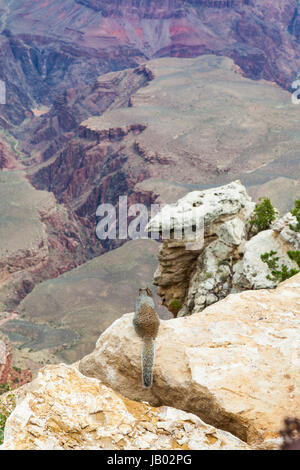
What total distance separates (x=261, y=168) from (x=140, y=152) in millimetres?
40209

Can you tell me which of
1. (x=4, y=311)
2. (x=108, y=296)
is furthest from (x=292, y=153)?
(x=4, y=311)

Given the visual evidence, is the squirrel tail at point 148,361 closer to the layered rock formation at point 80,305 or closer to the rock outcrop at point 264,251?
the rock outcrop at point 264,251

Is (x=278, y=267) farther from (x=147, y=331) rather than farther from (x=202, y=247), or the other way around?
(x=147, y=331)

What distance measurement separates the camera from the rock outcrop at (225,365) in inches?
321

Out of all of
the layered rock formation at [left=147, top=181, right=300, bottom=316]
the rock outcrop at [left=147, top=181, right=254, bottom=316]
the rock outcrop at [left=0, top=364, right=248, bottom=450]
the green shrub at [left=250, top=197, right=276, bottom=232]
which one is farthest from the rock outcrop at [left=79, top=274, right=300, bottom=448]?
the green shrub at [left=250, top=197, right=276, bottom=232]

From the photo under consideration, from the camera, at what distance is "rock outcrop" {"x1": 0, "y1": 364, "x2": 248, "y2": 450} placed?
7.16 meters

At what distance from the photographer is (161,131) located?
138625 mm

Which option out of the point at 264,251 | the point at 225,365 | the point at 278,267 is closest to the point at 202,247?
the point at 264,251

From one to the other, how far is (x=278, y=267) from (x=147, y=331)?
10.9 metres

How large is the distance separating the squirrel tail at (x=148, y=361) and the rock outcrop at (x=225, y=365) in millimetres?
168

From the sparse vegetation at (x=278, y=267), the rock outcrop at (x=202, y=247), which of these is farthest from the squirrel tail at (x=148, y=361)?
the rock outcrop at (x=202, y=247)

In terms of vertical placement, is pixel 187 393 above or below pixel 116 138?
above

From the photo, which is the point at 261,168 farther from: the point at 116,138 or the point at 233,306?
the point at 233,306
